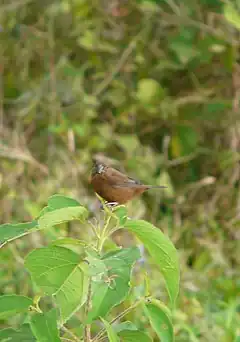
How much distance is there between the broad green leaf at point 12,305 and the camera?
1.02 meters

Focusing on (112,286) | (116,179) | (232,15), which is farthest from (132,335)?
(232,15)

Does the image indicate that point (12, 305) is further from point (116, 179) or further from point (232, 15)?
point (232, 15)

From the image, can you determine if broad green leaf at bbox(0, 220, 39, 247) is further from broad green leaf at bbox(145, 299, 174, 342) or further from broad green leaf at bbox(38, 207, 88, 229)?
broad green leaf at bbox(145, 299, 174, 342)

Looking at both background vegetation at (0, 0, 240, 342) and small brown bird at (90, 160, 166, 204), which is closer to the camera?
small brown bird at (90, 160, 166, 204)

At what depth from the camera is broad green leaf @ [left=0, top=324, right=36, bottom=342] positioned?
1036 millimetres

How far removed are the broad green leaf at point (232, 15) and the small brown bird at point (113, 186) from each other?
5.04 feet

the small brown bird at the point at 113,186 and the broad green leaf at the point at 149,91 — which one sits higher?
the small brown bird at the point at 113,186

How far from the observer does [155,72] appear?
12.0 feet

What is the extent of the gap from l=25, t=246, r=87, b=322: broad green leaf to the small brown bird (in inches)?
12.0

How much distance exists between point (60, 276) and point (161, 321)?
0.58 feet

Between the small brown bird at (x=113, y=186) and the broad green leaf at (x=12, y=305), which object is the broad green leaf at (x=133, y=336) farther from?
the small brown bird at (x=113, y=186)

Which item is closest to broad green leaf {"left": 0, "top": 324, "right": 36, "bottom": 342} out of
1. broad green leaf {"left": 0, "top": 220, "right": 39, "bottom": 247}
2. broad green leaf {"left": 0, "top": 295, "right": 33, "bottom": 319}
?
broad green leaf {"left": 0, "top": 295, "right": 33, "bottom": 319}

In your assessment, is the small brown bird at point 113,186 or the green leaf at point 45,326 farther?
the small brown bird at point 113,186

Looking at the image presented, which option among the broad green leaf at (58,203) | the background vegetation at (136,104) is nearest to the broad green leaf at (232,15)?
the background vegetation at (136,104)
